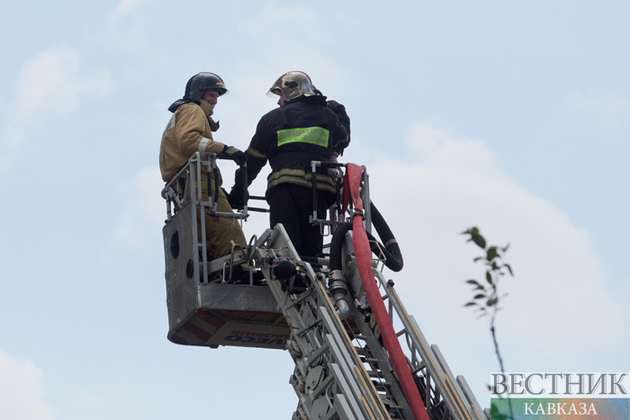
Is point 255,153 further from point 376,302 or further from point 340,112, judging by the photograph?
point 376,302

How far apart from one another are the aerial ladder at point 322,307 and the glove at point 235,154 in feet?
0.53

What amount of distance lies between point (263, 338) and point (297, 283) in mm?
1527

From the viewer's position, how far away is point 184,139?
34.2 feet

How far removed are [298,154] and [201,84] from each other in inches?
72.6

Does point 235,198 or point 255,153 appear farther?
point 235,198

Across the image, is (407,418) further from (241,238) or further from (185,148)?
(185,148)

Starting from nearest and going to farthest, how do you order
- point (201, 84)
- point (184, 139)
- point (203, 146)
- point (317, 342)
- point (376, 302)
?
point (317, 342)
point (376, 302)
point (203, 146)
point (184, 139)
point (201, 84)

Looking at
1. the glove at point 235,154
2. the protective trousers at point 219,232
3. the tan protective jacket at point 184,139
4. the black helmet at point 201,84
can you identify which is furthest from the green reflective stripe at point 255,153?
the black helmet at point 201,84

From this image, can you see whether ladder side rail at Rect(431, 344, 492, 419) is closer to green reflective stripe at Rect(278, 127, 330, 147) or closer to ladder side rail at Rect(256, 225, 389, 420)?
ladder side rail at Rect(256, 225, 389, 420)

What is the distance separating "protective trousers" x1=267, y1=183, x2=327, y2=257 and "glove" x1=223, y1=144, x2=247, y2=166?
51 centimetres

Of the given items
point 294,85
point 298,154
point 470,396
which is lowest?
point 470,396

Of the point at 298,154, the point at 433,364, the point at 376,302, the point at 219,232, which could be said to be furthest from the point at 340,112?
the point at 433,364

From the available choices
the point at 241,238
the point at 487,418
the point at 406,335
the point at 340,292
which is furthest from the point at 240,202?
the point at 487,418

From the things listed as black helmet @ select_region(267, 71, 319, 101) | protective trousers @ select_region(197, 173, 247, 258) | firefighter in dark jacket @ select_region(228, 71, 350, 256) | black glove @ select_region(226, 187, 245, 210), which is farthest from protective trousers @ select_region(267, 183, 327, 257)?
black helmet @ select_region(267, 71, 319, 101)
